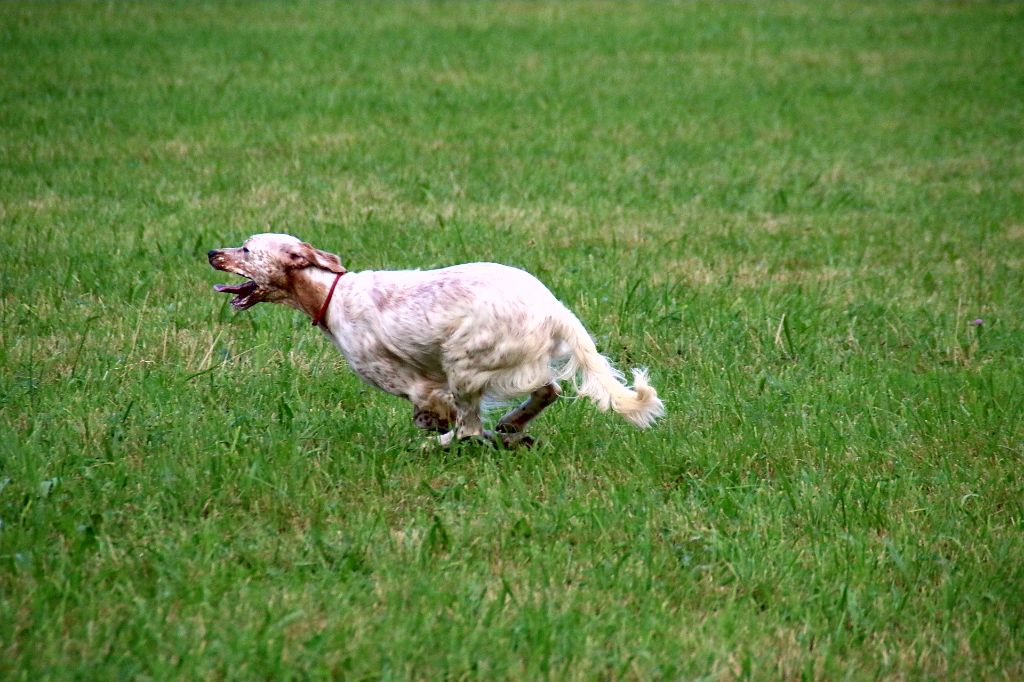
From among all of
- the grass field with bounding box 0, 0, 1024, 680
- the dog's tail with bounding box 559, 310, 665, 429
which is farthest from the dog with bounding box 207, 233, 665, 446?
the grass field with bounding box 0, 0, 1024, 680

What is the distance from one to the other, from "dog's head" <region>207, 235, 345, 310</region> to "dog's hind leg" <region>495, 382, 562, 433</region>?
1.04 metres

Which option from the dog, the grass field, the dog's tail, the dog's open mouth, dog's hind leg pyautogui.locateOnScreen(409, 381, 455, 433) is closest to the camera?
the grass field

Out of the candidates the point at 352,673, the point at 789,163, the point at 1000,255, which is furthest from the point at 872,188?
the point at 352,673

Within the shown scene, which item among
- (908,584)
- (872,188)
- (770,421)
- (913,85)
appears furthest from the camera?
(913,85)

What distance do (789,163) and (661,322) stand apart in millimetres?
5437

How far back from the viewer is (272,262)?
5.54 m

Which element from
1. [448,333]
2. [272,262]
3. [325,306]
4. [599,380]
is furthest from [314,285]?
[599,380]

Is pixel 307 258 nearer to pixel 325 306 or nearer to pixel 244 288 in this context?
pixel 325 306

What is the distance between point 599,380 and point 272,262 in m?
1.56

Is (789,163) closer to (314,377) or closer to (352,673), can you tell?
(314,377)

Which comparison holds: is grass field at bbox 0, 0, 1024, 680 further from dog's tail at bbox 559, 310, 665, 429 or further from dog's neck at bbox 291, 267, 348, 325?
dog's neck at bbox 291, 267, 348, 325

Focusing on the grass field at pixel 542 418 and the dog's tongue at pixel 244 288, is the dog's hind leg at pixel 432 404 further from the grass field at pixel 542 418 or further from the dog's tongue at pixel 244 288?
the dog's tongue at pixel 244 288

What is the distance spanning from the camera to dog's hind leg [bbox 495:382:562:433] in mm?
5691

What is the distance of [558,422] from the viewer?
19.9 ft
